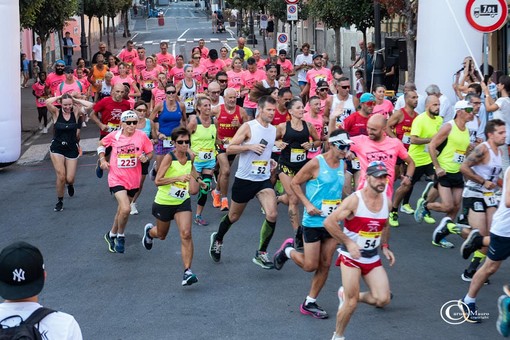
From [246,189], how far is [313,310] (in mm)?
2260

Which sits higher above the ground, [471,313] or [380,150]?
[380,150]

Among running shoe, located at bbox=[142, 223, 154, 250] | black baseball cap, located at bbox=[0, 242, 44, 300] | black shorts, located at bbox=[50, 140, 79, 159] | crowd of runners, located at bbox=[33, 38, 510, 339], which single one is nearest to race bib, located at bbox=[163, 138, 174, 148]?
crowd of runners, located at bbox=[33, 38, 510, 339]

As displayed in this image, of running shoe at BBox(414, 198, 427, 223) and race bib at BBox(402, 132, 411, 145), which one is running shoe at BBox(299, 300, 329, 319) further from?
race bib at BBox(402, 132, 411, 145)

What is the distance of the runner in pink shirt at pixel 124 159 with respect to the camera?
35.4ft

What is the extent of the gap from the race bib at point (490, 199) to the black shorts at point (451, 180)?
127cm

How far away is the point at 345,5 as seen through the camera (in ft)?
92.4

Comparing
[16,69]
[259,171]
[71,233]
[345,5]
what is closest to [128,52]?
[345,5]

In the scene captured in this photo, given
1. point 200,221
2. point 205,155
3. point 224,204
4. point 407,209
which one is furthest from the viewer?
point 224,204

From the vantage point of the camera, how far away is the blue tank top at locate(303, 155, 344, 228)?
8391mm

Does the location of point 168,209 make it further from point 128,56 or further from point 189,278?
point 128,56

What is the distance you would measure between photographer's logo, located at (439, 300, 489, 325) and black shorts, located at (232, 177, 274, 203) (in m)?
2.66

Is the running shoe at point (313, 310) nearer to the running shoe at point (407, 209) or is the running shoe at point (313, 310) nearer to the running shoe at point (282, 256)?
the running shoe at point (282, 256)

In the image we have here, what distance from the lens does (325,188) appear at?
842 centimetres

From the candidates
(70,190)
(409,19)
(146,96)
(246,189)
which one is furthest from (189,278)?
(409,19)
